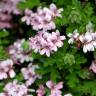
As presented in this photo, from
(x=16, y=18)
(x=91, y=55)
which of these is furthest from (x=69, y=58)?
(x=16, y=18)

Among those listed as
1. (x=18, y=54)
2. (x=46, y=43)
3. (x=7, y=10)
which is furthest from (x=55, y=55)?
(x=7, y=10)

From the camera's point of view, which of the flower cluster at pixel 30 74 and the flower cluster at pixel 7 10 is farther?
the flower cluster at pixel 7 10

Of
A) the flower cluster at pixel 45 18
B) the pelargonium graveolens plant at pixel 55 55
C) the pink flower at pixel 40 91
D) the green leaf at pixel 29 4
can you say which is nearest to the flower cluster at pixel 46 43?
the pelargonium graveolens plant at pixel 55 55

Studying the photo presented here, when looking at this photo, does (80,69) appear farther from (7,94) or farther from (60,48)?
(7,94)

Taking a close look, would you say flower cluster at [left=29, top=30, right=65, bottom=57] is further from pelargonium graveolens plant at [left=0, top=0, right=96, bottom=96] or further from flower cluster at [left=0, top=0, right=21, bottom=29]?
flower cluster at [left=0, top=0, right=21, bottom=29]

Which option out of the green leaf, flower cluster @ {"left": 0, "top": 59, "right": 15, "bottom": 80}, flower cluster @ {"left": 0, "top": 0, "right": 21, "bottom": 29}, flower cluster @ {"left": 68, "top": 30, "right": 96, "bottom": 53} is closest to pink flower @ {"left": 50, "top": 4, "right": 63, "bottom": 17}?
the green leaf

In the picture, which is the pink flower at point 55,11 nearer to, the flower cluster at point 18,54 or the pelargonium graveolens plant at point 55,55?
the pelargonium graveolens plant at point 55,55
